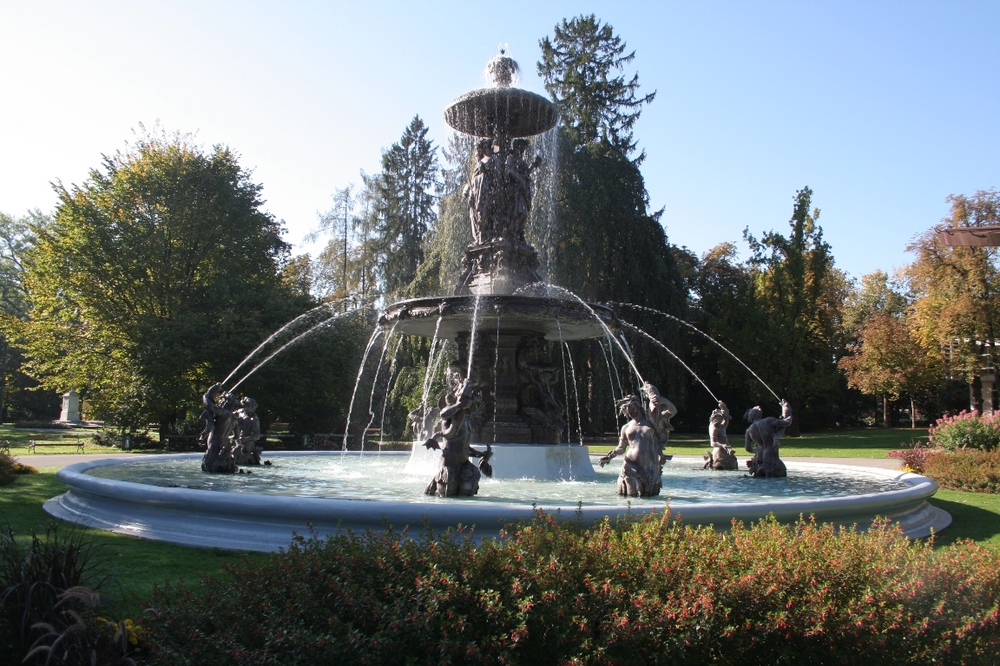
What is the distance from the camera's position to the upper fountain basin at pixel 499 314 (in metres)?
11.2

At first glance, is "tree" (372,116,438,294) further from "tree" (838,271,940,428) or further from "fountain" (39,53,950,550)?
"fountain" (39,53,950,550)

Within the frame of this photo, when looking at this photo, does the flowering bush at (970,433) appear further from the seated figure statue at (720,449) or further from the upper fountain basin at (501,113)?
the upper fountain basin at (501,113)

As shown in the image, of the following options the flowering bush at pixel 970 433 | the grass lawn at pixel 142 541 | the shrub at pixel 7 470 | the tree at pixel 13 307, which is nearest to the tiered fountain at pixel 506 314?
Answer: the grass lawn at pixel 142 541

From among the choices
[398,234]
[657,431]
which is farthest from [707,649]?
[398,234]

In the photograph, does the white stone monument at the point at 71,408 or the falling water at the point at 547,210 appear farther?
the white stone monument at the point at 71,408

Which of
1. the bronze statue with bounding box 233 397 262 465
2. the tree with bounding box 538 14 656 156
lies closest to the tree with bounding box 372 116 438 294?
the tree with bounding box 538 14 656 156

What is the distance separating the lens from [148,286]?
31812 mm

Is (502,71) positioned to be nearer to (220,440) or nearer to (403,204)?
(220,440)

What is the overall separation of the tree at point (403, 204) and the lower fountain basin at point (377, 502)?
118ft

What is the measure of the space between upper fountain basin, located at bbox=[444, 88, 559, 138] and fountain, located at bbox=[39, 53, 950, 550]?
3 cm

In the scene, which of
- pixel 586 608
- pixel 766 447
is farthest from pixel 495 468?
pixel 586 608

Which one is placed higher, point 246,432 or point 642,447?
point 642,447

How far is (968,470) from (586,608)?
1318 cm

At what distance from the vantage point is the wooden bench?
28266 mm
